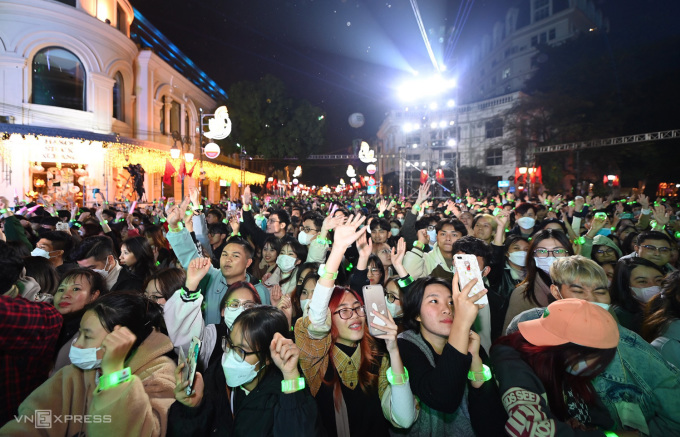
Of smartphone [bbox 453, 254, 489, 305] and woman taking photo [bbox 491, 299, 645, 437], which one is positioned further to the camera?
smartphone [bbox 453, 254, 489, 305]

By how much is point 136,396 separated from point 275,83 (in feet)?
112

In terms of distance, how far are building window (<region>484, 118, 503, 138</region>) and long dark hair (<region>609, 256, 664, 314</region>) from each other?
38147 mm

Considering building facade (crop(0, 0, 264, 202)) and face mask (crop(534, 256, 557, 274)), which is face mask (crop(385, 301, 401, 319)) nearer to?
face mask (crop(534, 256, 557, 274))

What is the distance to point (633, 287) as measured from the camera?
3.46 meters

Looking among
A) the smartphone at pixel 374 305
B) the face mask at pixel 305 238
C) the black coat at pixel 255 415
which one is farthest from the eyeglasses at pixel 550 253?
the face mask at pixel 305 238

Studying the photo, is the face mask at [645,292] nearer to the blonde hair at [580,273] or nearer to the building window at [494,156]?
the blonde hair at [580,273]

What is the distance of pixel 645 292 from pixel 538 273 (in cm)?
84

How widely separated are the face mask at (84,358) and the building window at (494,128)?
134 feet

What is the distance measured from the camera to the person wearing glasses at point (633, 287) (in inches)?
133

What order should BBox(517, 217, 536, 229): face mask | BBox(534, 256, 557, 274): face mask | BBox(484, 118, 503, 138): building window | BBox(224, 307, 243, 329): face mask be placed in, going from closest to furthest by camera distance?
BBox(224, 307, 243, 329): face mask
BBox(534, 256, 557, 274): face mask
BBox(517, 217, 536, 229): face mask
BBox(484, 118, 503, 138): building window

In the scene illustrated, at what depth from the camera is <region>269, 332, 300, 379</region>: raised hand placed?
2.00 metres

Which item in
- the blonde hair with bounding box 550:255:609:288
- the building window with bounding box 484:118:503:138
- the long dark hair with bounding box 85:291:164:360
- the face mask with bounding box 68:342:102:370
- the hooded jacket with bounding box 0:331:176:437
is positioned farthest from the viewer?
the building window with bounding box 484:118:503:138

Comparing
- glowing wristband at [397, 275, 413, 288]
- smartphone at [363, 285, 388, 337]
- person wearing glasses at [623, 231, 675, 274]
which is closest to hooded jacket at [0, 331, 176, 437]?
smartphone at [363, 285, 388, 337]

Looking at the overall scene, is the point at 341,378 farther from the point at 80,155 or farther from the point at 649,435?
the point at 80,155
